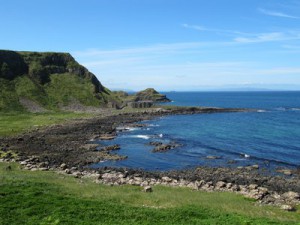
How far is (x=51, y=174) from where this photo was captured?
1825 inches

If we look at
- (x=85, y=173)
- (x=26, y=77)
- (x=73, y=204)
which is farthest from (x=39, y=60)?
(x=73, y=204)

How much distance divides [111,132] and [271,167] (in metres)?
48.3

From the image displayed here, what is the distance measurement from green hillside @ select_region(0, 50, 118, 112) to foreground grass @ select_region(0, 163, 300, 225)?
97.7 m

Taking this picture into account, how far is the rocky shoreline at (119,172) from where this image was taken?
1711 inches

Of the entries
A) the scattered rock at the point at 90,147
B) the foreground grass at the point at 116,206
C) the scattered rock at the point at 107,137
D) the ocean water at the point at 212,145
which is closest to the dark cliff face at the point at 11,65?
the ocean water at the point at 212,145

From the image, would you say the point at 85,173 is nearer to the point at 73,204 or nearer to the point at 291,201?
the point at 73,204

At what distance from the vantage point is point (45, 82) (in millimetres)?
162250

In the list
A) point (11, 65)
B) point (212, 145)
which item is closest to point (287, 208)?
point (212, 145)

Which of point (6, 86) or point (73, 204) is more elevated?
point (6, 86)

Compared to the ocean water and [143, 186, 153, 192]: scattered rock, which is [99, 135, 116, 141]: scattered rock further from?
[143, 186, 153, 192]: scattered rock

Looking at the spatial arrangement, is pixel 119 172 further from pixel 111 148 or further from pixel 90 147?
pixel 90 147

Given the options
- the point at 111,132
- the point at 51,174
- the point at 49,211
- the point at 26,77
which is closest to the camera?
the point at 49,211

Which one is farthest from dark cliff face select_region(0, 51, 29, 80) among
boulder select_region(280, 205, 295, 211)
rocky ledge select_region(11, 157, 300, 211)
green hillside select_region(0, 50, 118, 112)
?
boulder select_region(280, 205, 295, 211)

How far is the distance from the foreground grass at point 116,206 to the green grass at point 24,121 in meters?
54.8
